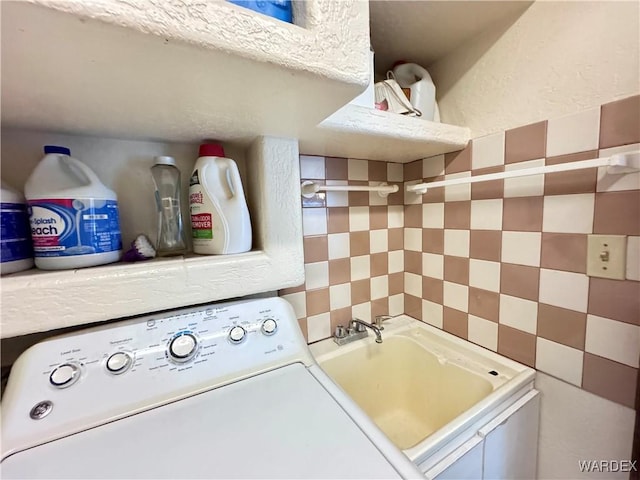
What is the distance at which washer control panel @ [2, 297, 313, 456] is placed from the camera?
46 cm

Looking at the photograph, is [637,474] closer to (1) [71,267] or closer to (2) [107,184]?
(1) [71,267]

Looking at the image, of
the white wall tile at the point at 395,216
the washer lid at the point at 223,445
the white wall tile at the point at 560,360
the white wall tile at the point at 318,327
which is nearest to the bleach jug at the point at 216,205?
the washer lid at the point at 223,445

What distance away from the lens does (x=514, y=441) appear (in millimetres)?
739

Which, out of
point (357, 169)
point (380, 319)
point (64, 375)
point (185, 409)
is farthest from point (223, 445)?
point (357, 169)

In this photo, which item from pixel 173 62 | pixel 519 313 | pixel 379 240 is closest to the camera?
pixel 173 62

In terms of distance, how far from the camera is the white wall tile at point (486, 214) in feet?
2.81

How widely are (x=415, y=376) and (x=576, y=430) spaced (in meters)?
0.45

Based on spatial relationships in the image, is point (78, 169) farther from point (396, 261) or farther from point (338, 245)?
point (396, 261)

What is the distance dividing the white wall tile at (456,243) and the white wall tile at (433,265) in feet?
0.17

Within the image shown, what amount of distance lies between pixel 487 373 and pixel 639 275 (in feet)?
1.50

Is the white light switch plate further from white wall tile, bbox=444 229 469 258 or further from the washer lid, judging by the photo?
the washer lid

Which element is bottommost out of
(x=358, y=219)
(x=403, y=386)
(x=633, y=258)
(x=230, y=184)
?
(x=403, y=386)

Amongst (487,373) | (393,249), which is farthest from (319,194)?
(487,373)

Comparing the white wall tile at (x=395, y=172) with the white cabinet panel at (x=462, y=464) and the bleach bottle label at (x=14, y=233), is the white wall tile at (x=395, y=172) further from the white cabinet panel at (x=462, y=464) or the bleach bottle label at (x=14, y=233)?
the bleach bottle label at (x=14, y=233)
